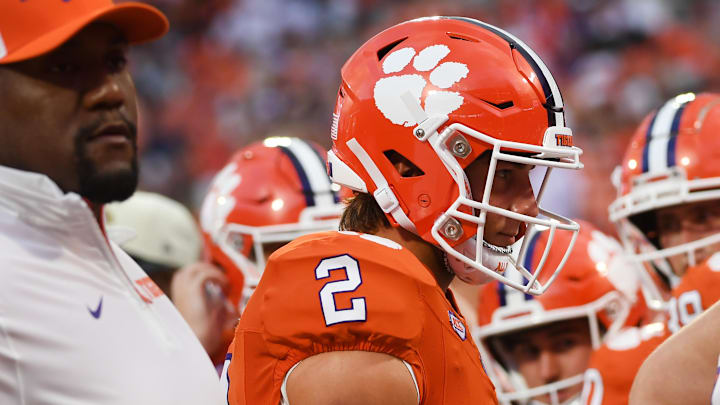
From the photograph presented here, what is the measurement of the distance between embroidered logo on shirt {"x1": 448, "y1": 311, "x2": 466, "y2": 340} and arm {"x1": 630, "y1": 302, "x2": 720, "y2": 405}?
36cm

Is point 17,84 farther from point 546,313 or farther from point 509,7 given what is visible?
point 509,7

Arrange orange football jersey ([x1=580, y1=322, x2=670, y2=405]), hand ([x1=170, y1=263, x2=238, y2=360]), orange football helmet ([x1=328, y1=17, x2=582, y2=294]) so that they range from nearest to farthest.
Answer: orange football helmet ([x1=328, y1=17, x2=582, y2=294]) < orange football jersey ([x1=580, y1=322, x2=670, y2=405]) < hand ([x1=170, y1=263, x2=238, y2=360])

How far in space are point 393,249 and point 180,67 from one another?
810 centimetres

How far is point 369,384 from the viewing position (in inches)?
62.3

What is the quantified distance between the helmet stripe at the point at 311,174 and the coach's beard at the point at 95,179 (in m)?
1.77

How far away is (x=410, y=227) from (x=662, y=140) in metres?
1.56

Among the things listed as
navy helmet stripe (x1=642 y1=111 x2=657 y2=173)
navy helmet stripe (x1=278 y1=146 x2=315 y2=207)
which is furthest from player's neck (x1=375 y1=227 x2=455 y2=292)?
navy helmet stripe (x1=642 y1=111 x2=657 y2=173)

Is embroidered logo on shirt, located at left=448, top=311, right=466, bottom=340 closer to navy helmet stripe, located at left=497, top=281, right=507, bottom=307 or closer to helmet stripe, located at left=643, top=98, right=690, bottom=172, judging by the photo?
navy helmet stripe, located at left=497, top=281, right=507, bottom=307

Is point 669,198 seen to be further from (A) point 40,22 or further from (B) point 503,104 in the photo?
(A) point 40,22

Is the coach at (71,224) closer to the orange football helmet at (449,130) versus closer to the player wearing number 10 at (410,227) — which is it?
the player wearing number 10 at (410,227)

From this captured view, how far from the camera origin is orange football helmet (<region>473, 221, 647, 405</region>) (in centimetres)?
303

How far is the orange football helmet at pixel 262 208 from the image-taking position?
329 cm

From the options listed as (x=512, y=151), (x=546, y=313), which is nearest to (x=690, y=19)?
(x=546, y=313)

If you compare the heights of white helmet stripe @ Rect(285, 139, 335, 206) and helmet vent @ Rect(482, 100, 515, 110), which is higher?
helmet vent @ Rect(482, 100, 515, 110)
